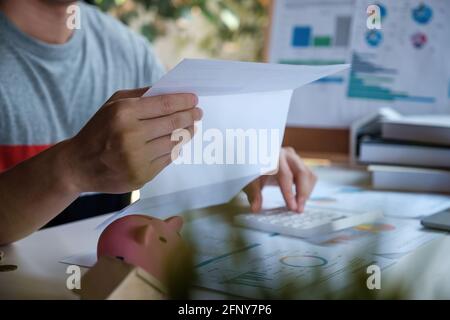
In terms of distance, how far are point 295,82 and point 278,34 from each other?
2.57 ft

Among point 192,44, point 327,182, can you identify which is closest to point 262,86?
point 327,182

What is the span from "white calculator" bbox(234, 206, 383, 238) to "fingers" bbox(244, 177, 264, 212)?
1 centimetres

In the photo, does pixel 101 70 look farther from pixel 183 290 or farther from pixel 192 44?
pixel 192 44

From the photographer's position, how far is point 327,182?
1073 mm

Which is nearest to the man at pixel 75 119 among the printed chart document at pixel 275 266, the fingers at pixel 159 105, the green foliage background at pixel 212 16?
the fingers at pixel 159 105

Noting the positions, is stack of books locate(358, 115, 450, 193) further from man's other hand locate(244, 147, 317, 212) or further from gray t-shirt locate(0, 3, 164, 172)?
gray t-shirt locate(0, 3, 164, 172)

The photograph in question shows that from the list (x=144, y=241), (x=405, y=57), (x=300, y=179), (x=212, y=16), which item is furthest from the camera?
(x=212, y=16)

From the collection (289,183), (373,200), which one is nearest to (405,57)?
(373,200)

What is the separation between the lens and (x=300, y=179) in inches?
32.5

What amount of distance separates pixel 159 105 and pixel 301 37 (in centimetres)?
88

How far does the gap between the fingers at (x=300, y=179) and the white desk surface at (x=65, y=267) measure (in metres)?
0.19

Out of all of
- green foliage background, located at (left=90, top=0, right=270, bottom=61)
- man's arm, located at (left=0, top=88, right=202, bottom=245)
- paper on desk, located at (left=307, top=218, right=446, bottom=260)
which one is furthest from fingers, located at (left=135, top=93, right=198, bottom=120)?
green foliage background, located at (left=90, top=0, right=270, bottom=61)

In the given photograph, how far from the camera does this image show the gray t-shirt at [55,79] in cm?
95

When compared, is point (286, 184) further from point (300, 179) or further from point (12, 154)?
point (12, 154)
